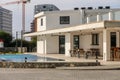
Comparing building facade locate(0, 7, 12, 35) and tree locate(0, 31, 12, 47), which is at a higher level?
building facade locate(0, 7, 12, 35)

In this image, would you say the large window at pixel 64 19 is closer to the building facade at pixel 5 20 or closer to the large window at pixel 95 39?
the large window at pixel 95 39

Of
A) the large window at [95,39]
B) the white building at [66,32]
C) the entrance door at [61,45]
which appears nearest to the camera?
the white building at [66,32]

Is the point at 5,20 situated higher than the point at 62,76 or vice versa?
the point at 5,20

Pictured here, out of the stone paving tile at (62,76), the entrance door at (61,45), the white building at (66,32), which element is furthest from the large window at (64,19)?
the stone paving tile at (62,76)

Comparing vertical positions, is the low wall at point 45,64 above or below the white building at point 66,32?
below

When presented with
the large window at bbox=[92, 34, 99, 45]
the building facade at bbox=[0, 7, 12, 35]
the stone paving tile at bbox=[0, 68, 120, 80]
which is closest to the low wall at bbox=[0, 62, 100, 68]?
the stone paving tile at bbox=[0, 68, 120, 80]

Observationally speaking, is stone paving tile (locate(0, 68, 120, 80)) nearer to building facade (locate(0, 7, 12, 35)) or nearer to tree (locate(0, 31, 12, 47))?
tree (locate(0, 31, 12, 47))

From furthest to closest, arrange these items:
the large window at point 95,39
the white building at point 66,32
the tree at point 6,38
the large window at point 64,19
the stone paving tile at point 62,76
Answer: the tree at point 6,38
the large window at point 64,19
the large window at point 95,39
the white building at point 66,32
the stone paving tile at point 62,76

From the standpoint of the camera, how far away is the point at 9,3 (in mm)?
108125

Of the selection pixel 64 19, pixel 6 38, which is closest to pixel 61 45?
pixel 64 19

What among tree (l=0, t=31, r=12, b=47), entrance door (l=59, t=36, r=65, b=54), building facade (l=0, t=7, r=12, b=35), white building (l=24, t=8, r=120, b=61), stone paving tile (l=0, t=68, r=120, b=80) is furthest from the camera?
building facade (l=0, t=7, r=12, b=35)

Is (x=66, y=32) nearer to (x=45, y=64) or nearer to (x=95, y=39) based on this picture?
(x=95, y=39)

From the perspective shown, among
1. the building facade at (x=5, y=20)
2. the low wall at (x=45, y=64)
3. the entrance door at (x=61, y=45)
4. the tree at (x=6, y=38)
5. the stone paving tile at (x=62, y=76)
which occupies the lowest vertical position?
the stone paving tile at (x=62, y=76)

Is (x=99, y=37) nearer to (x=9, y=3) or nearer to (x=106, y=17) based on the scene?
(x=106, y=17)
